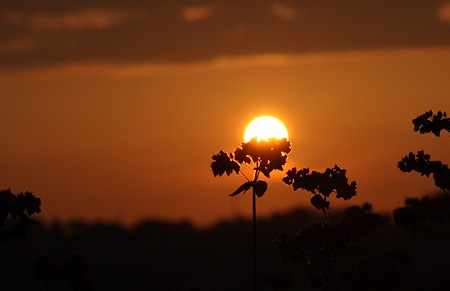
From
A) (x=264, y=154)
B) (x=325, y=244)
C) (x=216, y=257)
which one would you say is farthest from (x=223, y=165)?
(x=216, y=257)

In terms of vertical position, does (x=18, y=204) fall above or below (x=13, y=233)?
above

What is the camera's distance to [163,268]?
3094 centimetres

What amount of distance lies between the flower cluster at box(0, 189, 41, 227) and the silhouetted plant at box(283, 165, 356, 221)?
10.5 feet

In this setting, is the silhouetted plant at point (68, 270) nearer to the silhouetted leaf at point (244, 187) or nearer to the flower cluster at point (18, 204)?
the flower cluster at point (18, 204)

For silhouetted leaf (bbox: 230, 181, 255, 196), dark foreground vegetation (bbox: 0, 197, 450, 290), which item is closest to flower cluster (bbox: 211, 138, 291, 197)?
silhouetted leaf (bbox: 230, 181, 255, 196)

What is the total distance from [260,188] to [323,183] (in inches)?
35.2

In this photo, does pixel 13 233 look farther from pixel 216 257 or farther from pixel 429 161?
pixel 216 257

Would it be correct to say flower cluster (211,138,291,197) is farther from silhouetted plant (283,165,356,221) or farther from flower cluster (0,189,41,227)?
flower cluster (0,189,41,227)

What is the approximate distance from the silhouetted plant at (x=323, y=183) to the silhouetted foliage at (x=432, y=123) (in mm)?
1104

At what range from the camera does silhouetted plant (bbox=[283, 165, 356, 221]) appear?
38.4ft

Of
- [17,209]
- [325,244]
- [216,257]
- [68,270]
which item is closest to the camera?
[325,244]

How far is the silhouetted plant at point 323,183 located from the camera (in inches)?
461

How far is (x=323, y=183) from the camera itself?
1176 cm

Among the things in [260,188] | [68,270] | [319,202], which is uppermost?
[260,188]
